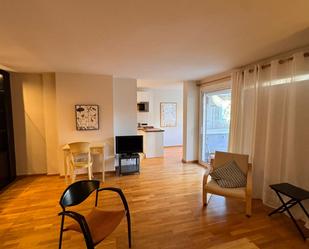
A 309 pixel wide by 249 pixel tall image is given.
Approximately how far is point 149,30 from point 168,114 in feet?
19.8

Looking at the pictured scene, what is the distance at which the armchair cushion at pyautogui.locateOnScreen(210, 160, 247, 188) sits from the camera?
2.95m

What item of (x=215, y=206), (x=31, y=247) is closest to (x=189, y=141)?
(x=215, y=206)

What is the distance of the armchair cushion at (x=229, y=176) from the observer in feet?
9.68

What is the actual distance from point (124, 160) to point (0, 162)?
260 centimetres

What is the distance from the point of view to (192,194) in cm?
343

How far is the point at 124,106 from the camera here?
485 cm

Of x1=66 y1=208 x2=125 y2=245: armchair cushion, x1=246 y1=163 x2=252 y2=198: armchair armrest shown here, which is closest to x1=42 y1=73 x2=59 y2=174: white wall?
x1=66 y1=208 x2=125 y2=245: armchair cushion

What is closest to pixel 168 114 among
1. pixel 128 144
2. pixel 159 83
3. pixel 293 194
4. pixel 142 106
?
pixel 142 106

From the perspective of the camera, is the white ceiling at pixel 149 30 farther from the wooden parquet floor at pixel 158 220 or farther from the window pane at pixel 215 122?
the wooden parquet floor at pixel 158 220

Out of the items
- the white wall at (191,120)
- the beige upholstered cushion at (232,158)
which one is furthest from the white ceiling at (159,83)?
the beige upholstered cushion at (232,158)

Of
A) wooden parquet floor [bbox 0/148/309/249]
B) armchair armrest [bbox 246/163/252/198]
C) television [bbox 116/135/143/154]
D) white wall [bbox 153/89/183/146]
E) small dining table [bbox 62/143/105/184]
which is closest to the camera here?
wooden parquet floor [bbox 0/148/309/249]

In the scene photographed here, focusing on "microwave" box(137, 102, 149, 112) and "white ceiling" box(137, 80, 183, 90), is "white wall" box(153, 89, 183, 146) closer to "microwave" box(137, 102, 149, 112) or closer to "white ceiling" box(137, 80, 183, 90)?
"microwave" box(137, 102, 149, 112)

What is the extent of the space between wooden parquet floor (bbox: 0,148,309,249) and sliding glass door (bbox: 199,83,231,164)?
1414 millimetres

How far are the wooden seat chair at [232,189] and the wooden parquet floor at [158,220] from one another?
0.91 feet
